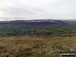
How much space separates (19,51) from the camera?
15.7 m

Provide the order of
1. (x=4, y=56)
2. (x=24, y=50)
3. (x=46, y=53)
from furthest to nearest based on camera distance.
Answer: (x=24, y=50) < (x=46, y=53) < (x=4, y=56)

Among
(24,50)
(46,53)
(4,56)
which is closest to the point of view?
(4,56)

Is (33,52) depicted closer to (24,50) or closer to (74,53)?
(24,50)

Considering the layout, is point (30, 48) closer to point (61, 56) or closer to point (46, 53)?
point (46, 53)

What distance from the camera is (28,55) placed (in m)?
14.9

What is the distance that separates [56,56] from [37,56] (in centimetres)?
210

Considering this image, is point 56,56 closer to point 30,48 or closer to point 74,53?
point 74,53

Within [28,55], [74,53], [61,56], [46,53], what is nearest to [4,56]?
[28,55]

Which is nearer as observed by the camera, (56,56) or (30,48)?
(56,56)

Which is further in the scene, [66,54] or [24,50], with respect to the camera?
[24,50]

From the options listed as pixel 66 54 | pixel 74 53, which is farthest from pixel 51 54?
pixel 74 53

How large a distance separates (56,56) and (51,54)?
803 millimetres

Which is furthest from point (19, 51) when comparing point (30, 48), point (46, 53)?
point (46, 53)

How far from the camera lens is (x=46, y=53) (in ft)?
50.1
